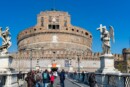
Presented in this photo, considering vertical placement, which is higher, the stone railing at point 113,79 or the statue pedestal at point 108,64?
the statue pedestal at point 108,64

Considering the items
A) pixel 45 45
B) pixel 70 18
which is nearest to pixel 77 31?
pixel 70 18

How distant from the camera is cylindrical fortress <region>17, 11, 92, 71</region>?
89750 millimetres

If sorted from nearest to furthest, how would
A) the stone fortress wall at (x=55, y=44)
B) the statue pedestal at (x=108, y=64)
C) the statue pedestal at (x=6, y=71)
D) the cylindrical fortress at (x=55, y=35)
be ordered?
the statue pedestal at (x=6, y=71) < the statue pedestal at (x=108, y=64) < the stone fortress wall at (x=55, y=44) < the cylindrical fortress at (x=55, y=35)

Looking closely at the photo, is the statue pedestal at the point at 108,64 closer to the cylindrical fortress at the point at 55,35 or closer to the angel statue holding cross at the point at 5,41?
the angel statue holding cross at the point at 5,41

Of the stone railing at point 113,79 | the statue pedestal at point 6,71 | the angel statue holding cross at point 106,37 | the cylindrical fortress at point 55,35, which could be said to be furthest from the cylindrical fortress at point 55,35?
the statue pedestal at point 6,71

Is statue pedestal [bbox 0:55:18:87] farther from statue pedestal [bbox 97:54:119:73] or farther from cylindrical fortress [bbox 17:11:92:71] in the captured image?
cylindrical fortress [bbox 17:11:92:71]

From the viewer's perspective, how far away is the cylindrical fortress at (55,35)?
8975 centimetres

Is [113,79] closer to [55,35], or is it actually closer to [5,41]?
[5,41]

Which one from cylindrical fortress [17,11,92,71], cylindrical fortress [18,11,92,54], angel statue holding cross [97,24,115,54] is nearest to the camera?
angel statue holding cross [97,24,115,54]

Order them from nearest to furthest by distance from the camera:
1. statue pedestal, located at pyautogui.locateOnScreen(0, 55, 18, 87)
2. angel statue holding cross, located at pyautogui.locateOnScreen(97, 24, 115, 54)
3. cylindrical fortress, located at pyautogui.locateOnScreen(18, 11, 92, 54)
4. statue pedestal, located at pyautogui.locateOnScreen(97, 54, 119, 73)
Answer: statue pedestal, located at pyautogui.locateOnScreen(0, 55, 18, 87), statue pedestal, located at pyautogui.locateOnScreen(97, 54, 119, 73), angel statue holding cross, located at pyautogui.locateOnScreen(97, 24, 115, 54), cylindrical fortress, located at pyautogui.locateOnScreen(18, 11, 92, 54)

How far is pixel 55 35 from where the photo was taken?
90.3 metres

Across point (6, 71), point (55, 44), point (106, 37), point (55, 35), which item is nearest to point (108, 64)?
point (106, 37)

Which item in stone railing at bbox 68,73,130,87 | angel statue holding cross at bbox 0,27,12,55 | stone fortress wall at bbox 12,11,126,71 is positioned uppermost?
stone fortress wall at bbox 12,11,126,71

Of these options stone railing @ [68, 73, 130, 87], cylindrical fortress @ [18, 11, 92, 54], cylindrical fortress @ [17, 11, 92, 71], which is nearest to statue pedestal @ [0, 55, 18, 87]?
stone railing @ [68, 73, 130, 87]
